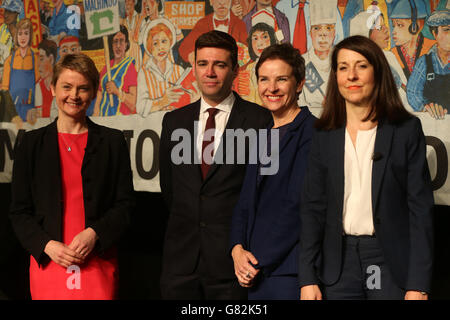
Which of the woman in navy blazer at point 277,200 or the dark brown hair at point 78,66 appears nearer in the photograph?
the woman in navy blazer at point 277,200

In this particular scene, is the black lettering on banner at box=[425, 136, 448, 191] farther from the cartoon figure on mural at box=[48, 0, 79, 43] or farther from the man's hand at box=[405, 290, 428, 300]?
the cartoon figure on mural at box=[48, 0, 79, 43]

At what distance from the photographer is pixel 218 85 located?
7.87ft

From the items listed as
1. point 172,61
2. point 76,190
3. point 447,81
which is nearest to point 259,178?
point 76,190

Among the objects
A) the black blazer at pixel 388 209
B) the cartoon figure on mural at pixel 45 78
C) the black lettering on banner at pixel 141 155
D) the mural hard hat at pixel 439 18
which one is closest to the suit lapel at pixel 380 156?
the black blazer at pixel 388 209

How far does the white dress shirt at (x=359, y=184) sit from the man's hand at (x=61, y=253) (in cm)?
110

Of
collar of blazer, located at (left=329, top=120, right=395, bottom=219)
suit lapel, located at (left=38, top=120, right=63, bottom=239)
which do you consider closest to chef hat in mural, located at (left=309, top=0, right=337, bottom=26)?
collar of blazer, located at (left=329, top=120, right=395, bottom=219)

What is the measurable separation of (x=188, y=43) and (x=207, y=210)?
1518 millimetres

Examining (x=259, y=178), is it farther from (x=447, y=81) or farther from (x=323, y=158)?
(x=447, y=81)

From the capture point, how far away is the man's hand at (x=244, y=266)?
2123 millimetres

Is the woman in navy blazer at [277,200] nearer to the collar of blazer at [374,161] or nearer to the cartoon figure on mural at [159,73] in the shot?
the collar of blazer at [374,161]

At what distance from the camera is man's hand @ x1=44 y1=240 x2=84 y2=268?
2.23 metres

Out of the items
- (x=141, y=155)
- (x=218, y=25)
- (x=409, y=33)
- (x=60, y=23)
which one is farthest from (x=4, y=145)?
(x=409, y=33)

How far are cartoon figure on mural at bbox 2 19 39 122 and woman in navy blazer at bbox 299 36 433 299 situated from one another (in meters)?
2.76

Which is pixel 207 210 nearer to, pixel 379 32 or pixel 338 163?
pixel 338 163
